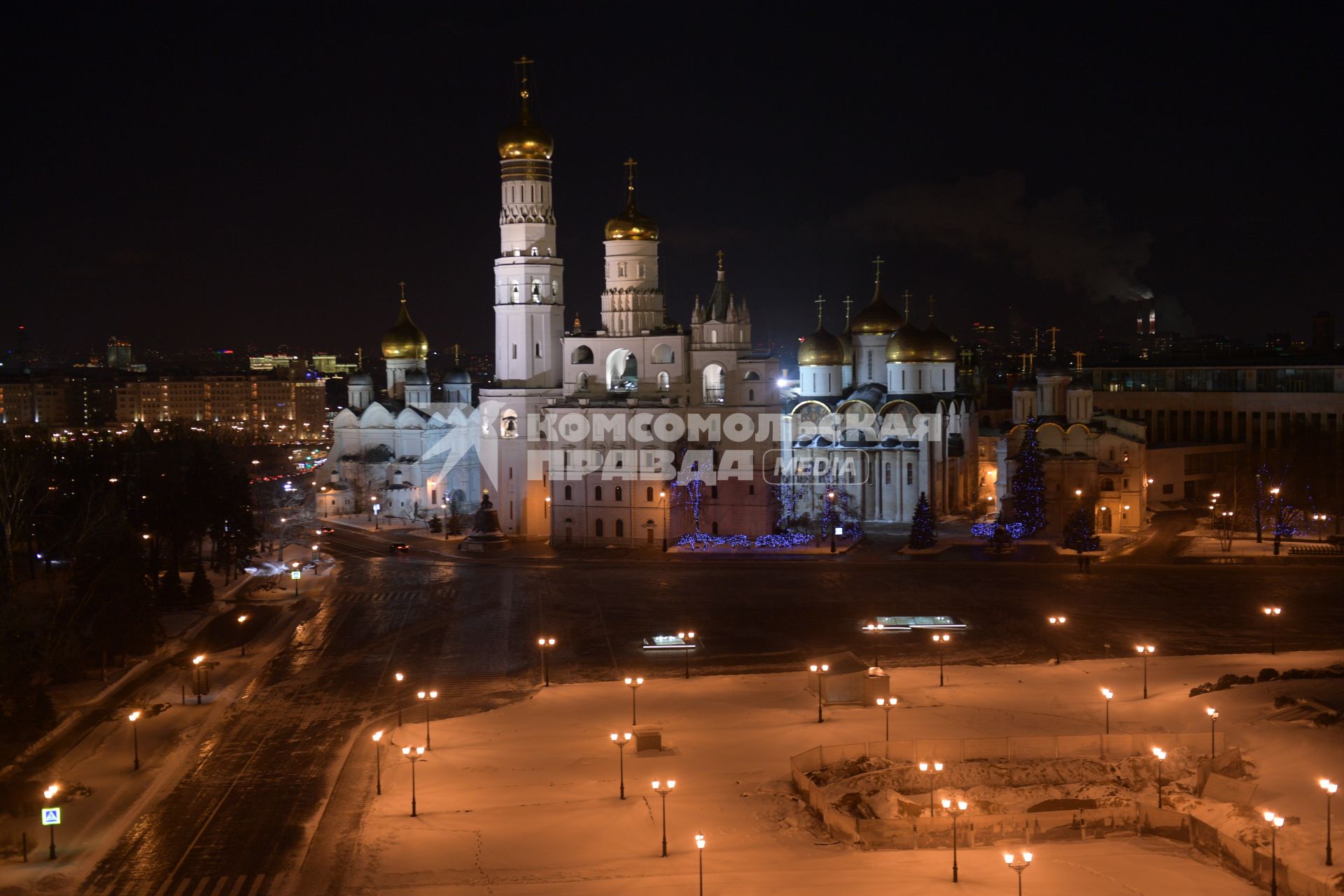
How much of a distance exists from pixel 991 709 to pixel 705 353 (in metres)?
28.5

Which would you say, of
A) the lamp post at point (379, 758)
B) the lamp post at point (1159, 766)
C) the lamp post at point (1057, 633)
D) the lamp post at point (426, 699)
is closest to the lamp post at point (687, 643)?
the lamp post at point (426, 699)

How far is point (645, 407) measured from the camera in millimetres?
54969

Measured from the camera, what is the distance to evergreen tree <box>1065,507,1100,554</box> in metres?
50.6

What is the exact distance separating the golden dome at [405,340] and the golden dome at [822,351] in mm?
20955

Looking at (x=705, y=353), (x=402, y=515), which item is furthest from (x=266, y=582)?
(x=705, y=353)

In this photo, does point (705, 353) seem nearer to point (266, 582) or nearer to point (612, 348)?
point (612, 348)

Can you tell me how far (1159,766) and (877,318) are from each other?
4141 cm

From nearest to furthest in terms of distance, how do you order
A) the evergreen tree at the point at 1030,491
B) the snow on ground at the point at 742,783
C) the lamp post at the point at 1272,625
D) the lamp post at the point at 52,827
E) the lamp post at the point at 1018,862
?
the lamp post at the point at 1018,862 → the snow on ground at the point at 742,783 → the lamp post at the point at 52,827 → the lamp post at the point at 1272,625 → the evergreen tree at the point at 1030,491

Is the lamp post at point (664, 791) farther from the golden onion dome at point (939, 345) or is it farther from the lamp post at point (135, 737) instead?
the golden onion dome at point (939, 345)

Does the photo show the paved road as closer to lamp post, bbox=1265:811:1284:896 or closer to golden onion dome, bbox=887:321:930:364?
lamp post, bbox=1265:811:1284:896

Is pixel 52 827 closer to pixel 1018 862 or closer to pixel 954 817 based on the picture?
pixel 954 817

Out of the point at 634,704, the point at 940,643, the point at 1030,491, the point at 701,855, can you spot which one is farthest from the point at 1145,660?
the point at 1030,491

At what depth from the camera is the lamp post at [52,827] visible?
75.6 feet

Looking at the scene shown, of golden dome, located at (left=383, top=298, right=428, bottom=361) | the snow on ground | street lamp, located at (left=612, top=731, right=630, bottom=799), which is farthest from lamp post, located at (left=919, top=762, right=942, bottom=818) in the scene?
golden dome, located at (left=383, top=298, right=428, bottom=361)
